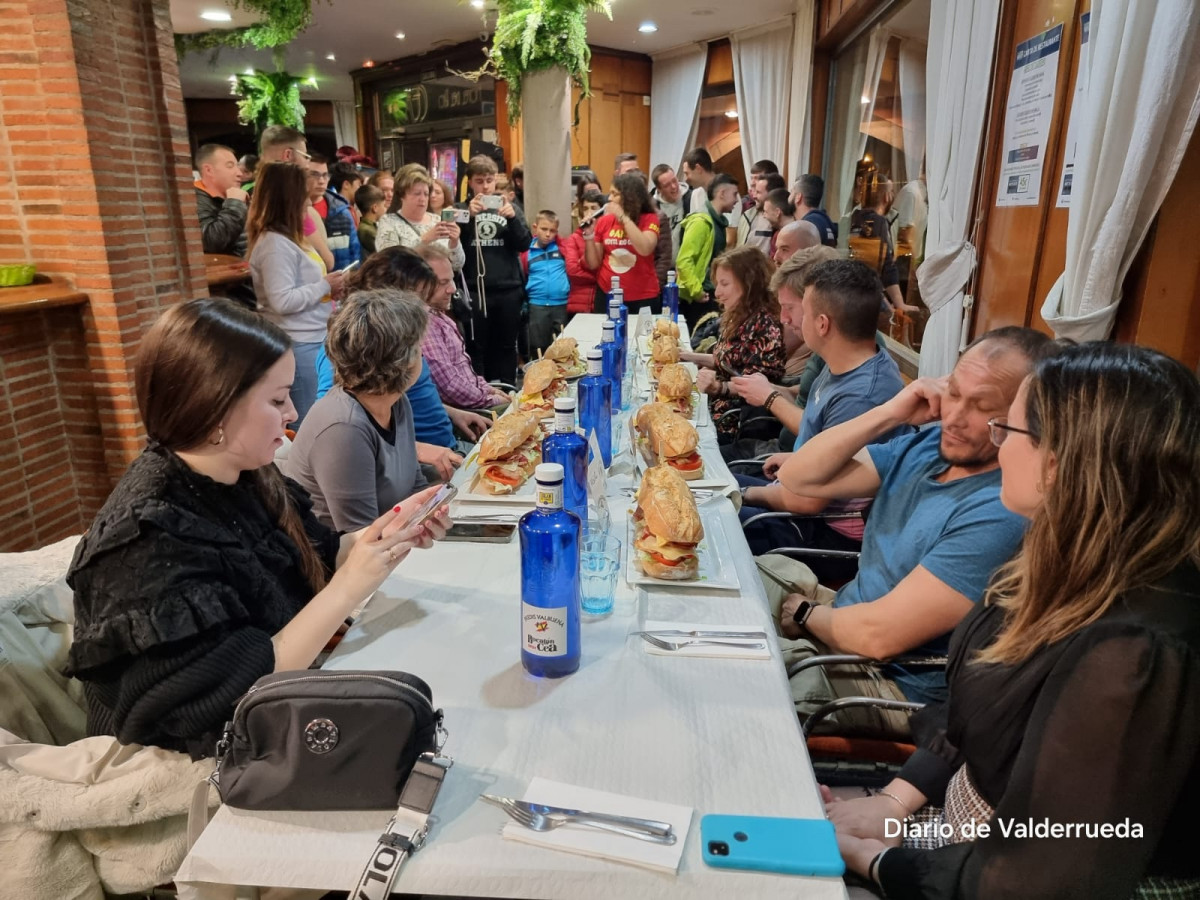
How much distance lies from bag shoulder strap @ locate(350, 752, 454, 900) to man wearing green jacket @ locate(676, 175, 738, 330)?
481cm

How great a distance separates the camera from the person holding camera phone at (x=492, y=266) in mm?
4887

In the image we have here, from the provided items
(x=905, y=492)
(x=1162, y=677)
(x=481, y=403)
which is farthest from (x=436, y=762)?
(x=481, y=403)

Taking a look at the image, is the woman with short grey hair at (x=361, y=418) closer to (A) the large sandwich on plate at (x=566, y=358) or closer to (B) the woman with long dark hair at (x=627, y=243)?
(A) the large sandwich on plate at (x=566, y=358)

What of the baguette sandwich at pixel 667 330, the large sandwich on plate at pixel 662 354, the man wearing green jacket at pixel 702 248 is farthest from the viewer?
the man wearing green jacket at pixel 702 248

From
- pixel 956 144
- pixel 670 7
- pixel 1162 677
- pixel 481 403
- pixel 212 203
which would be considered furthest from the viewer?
pixel 670 7

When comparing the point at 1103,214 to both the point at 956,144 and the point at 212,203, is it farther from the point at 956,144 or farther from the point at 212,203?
the point at 212,203

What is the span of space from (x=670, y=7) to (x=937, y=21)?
14.9 ft

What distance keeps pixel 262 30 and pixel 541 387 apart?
6.27m

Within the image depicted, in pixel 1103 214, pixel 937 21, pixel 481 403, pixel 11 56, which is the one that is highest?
pixel 937 21

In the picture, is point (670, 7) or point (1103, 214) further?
point (670, 7)

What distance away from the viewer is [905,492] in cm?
173

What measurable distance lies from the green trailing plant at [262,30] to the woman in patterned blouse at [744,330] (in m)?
4.37

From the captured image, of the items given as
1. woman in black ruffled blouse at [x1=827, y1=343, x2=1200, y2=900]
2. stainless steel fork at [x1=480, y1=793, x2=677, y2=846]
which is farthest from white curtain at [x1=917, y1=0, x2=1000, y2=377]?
stainless steel fork at [x1=480, y1=793, x2=677, y2=846]

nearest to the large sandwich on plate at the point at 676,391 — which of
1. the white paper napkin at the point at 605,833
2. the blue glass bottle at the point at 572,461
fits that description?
the blue glass bottle at the point at 572,461
